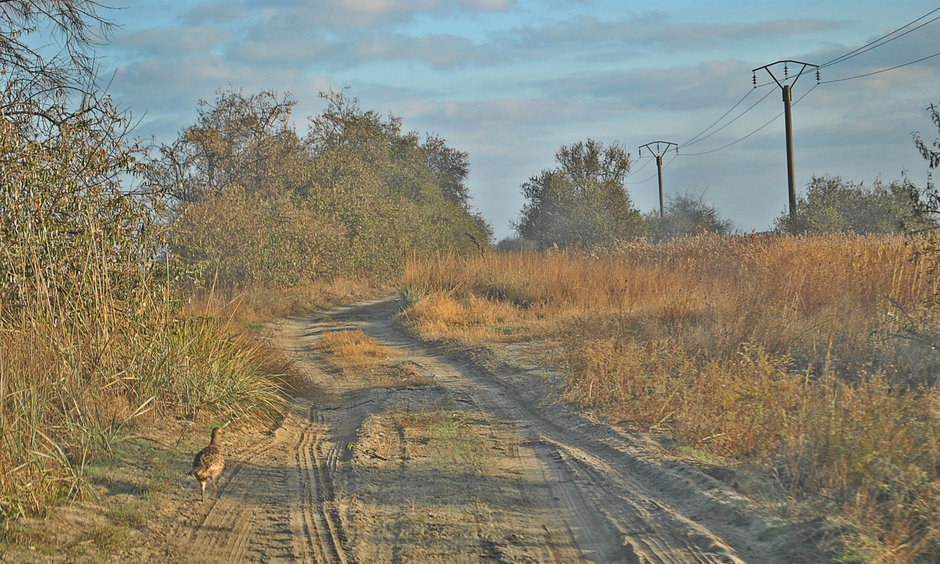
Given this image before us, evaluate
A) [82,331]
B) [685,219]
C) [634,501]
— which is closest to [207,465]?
[82,331]

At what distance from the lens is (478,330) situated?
13.4 meters

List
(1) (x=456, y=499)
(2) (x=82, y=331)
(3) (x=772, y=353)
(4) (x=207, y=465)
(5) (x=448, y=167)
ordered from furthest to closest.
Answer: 1. (5) (x=448, y=167)
2. (3) (x=772, y=353)
3. (2) (x=82, y=331)
4. (1) (x=456, y=499)
5. (4) (x=207, y=465)

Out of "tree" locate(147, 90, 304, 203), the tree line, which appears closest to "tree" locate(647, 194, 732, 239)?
the tree line

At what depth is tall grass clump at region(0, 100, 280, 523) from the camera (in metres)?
4.54

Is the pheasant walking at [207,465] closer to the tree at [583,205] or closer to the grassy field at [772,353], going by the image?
the grassy field at [772,353]

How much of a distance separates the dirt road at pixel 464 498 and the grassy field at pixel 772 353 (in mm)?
494

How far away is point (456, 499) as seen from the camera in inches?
187

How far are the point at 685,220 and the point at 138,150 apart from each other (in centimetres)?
4050

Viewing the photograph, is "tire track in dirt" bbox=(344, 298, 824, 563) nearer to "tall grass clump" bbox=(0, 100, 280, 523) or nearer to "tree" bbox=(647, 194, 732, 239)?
"tall grass clump" bbox=(0, 100, 280, 523)

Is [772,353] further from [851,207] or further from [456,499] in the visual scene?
[851,207]

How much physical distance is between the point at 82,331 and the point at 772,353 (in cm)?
734

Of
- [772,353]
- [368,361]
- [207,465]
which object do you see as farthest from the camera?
[368,361]

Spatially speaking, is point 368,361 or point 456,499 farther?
point 368,361

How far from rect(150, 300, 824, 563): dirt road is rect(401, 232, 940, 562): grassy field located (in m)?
0.49
